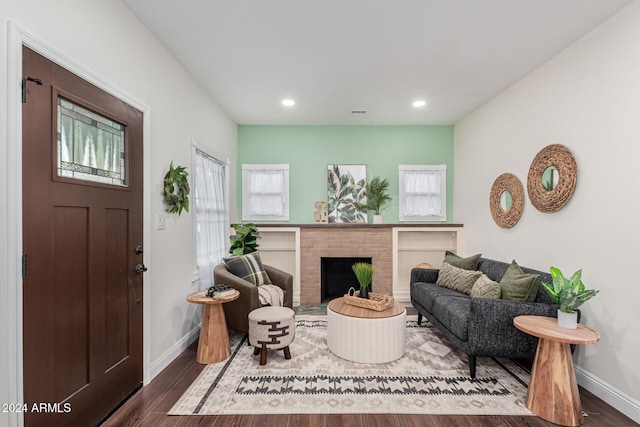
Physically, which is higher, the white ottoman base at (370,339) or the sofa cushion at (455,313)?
the sofa cushion at (455,313)

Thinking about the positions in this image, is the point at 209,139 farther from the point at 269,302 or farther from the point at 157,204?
the point at 269,302

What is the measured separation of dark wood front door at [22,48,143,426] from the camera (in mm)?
1534

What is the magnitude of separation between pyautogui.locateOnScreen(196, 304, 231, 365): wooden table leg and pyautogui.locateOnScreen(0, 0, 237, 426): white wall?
0.32 meters

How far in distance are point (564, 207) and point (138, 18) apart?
3.93m

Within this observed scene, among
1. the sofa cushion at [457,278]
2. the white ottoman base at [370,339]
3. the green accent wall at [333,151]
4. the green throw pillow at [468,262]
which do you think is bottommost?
the white ottoman base at [370,339]

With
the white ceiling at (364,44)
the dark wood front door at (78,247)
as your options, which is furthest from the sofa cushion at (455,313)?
the dark wood front door at (78,247)

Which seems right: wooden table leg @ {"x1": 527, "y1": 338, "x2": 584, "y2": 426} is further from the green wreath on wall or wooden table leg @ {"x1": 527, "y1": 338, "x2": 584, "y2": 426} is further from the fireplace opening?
the green wreath on wall

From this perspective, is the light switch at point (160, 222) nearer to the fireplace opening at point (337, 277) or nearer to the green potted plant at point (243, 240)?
the green potted plant at point (243, 240)

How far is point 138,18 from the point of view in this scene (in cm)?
238

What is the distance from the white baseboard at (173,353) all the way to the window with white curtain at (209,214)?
549mm

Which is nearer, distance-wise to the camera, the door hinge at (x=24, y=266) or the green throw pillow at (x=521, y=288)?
the door hinge at (x=24, y=266)

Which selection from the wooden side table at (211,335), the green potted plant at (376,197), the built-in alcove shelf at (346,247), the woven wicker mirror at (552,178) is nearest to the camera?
the woven wicker mirror at (552,178)

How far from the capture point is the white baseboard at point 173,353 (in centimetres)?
259

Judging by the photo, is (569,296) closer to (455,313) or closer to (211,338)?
(455,313)
